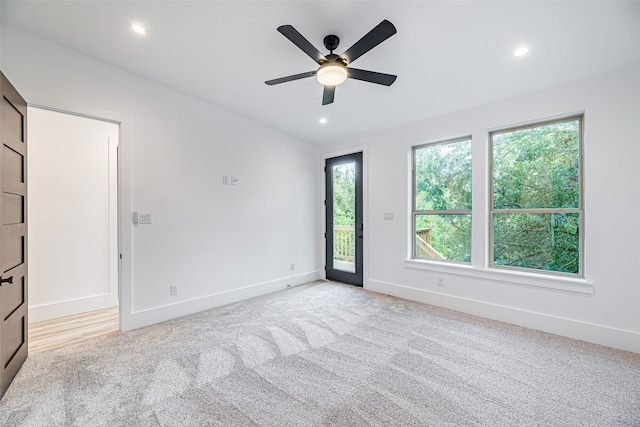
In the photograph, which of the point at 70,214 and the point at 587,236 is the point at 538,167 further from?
the point at 70,214

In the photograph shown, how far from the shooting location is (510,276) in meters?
3.17

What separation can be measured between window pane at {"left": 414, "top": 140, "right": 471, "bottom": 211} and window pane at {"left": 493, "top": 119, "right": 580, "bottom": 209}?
344 mm

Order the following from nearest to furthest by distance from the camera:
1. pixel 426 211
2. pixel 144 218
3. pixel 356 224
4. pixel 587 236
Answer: pixel 587 236
pixel 144 218
pixel 426 211
pixel 356 224

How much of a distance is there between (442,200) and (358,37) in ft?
8.10

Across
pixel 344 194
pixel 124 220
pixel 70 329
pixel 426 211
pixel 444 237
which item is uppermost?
pixel 344 194

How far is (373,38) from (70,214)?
4.12m

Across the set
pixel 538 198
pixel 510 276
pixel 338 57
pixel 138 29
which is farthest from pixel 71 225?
pixel 538 198

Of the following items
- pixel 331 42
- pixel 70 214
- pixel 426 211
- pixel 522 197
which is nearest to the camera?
pixel 331 42

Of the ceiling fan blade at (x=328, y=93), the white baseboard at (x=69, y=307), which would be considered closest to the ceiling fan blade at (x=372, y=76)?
the ceiling fan blade at (x=328, y=93)

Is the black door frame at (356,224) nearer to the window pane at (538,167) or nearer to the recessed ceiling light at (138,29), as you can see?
the window pane at (538,167)

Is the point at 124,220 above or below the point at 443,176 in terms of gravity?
below

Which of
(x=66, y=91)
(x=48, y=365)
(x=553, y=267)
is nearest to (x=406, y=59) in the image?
(x=553, y=267)

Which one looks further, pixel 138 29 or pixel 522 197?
pixel 522 197

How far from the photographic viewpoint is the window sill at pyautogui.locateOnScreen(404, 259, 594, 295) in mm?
2777
